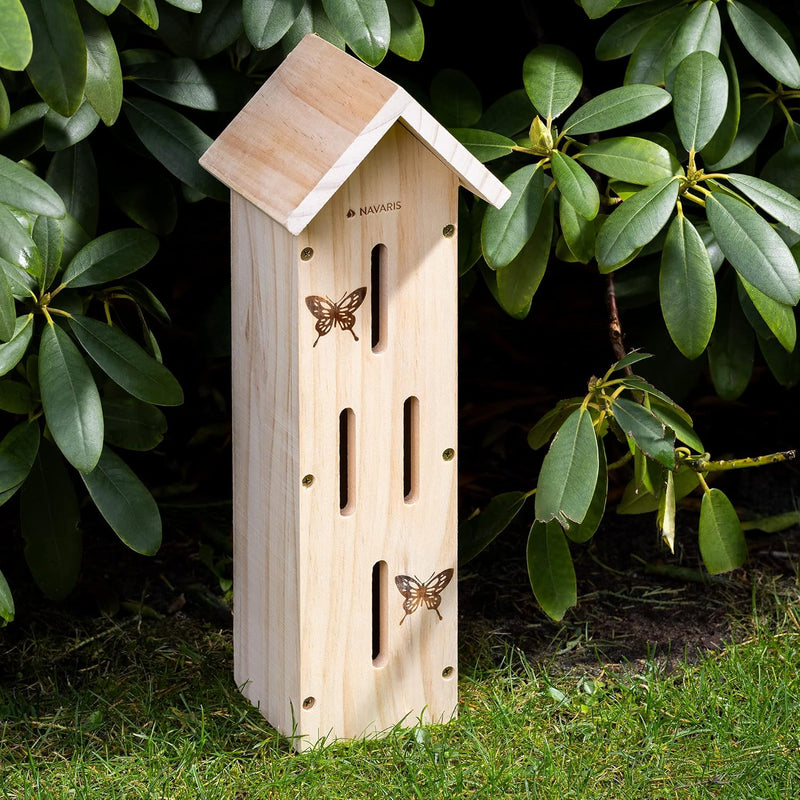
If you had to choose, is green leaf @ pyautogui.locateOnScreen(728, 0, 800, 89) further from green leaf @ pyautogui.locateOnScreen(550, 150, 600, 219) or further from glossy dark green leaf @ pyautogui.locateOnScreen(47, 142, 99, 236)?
glossy dark green leaf @ pyautogui.locateOnScreen(47, 142, 99, 236)

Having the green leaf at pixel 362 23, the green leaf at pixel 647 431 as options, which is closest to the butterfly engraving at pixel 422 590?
the green leaf at pixel 647 431

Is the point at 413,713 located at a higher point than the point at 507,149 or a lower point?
lower

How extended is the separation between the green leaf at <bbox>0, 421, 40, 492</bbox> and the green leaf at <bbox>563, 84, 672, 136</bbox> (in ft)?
3.22

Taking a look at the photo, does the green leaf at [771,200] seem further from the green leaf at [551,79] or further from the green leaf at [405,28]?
the green leaf at [405,28]

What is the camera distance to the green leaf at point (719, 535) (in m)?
2.18

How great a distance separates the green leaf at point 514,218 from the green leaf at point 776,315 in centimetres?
36

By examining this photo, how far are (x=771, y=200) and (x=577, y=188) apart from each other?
1.02ft

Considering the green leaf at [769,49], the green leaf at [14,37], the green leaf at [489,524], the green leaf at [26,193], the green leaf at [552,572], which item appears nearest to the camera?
the green leaf at [14,37]

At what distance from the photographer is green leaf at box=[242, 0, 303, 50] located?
186cm

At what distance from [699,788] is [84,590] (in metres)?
1.24

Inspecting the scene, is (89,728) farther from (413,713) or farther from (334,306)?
(334,306)

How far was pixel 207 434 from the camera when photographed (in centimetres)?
286

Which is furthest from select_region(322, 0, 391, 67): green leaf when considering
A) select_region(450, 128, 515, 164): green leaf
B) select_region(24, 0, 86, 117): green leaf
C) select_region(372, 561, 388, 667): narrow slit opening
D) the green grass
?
the green grass

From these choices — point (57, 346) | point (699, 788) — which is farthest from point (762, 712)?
point (57, 346)
